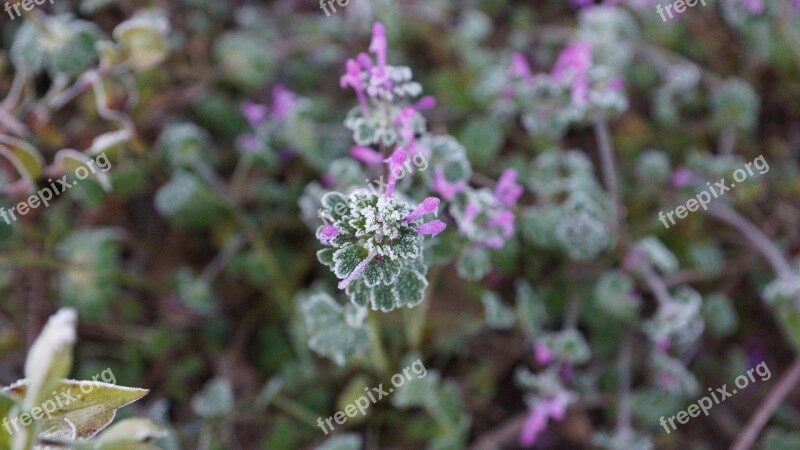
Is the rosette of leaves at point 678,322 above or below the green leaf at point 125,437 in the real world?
below

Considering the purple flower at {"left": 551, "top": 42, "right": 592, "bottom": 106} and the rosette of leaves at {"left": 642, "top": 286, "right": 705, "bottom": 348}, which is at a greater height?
the purple flower at {"left": 551, "top": 42, "right": 592, "bottom": 106}

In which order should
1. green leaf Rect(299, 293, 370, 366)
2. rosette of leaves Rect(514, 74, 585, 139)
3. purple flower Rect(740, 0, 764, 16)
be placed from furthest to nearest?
purple flower Rect(740, 0, 764, 16), rosette of leaves Rect(514, 74, 585, 139), green leaf Rect(299, 293, 370, 366)

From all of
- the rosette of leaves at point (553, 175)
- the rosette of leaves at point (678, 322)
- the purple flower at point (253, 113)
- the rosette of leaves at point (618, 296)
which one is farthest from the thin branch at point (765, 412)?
the purple flower at point (253, 113)

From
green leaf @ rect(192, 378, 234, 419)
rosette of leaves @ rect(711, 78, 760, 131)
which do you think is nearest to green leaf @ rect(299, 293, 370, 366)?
green leaf @ rect(192, 378, 234, 419)

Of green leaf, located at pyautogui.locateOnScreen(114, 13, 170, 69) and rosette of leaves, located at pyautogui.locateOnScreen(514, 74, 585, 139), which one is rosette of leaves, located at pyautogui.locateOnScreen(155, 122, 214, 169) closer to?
green leaf, located at pyautogui.locateOnScreen(114, 13, 170, 69)

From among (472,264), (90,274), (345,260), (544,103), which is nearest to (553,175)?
(544,103)

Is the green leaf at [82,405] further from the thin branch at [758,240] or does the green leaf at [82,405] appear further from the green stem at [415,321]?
the thin branch at [758,240]

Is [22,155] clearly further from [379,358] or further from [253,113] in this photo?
[379,358]
